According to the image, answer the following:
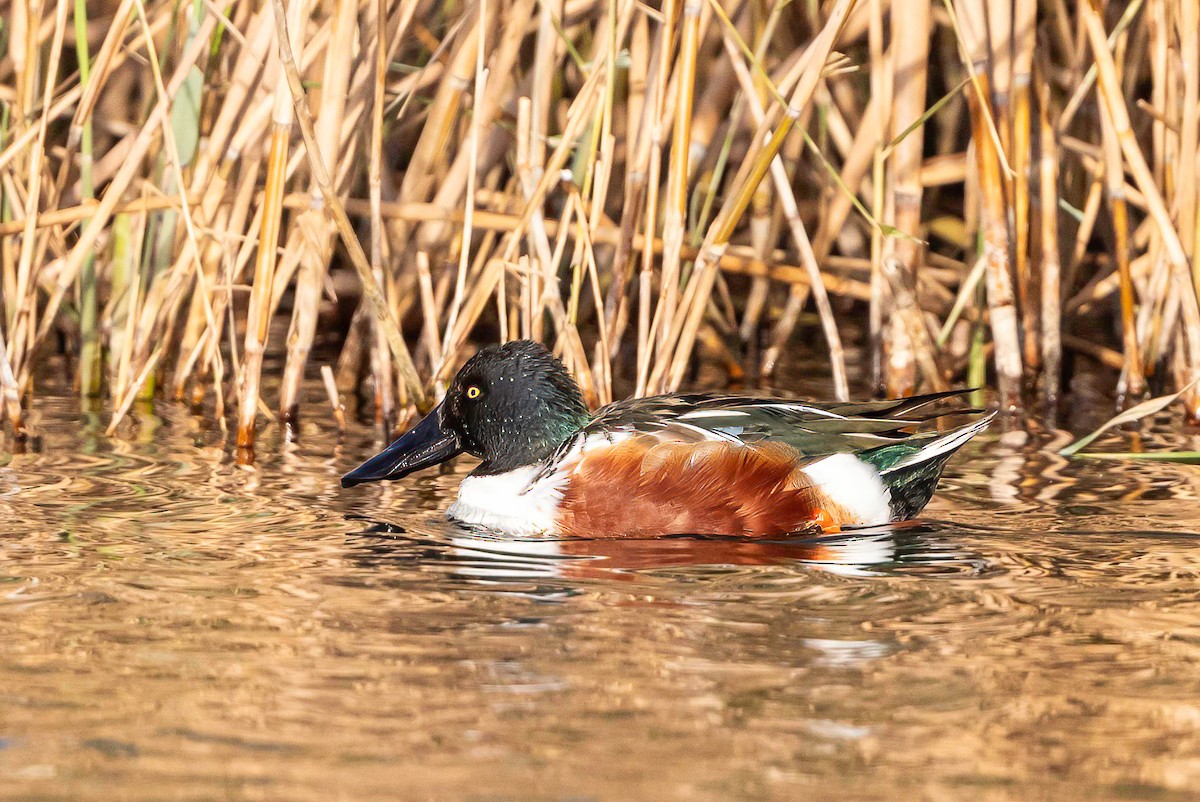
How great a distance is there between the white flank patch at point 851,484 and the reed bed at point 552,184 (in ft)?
2.31

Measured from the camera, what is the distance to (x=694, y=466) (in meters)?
4.34

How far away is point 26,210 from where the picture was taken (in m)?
5.26

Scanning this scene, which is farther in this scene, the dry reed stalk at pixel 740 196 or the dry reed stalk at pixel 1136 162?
the dry reed stalk at pixel 1136 162

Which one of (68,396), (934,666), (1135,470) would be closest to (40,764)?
(934,666)

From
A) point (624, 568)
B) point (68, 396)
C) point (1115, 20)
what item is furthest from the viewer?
point (1115, 20)

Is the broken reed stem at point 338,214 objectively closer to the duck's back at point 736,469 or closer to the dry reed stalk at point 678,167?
the dry reed stalk at point 678,167

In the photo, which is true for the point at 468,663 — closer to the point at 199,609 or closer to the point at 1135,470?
the point at 199,609

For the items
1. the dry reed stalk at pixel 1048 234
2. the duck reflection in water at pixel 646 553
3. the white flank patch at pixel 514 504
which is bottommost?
the duck reflection in water at pixel 646 553

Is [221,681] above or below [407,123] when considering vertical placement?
below

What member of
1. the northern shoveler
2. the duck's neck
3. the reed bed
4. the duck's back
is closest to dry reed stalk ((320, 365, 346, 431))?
the reed bed

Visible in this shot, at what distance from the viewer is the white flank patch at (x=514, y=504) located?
14.4 ft

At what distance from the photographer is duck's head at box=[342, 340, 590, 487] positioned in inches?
184

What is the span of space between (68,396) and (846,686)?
13.6ft

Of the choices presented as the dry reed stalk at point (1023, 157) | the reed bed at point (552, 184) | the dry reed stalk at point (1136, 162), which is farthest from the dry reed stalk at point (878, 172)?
the dry reed stalk at point (1136, 162)
